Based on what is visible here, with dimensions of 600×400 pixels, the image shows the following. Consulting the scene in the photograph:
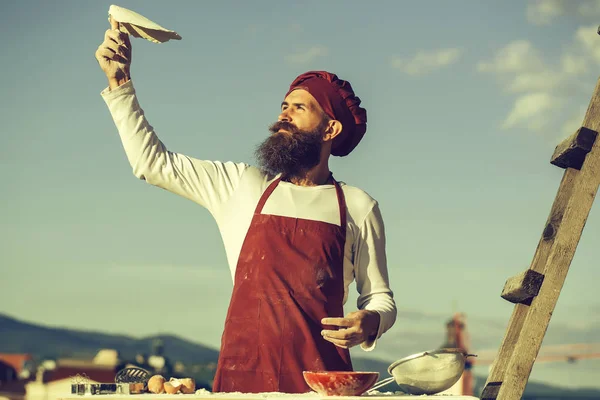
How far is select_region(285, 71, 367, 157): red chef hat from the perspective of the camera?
406 centimetres

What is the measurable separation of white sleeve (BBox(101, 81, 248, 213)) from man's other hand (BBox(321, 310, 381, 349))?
0.92 metres

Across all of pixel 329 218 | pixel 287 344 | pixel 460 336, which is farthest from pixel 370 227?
pixel 460 336

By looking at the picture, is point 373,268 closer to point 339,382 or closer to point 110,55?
point 339,382

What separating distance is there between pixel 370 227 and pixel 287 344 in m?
0.70

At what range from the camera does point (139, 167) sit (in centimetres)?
373

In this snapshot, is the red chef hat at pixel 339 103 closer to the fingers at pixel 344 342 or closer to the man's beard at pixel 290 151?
the man's beard at pixel 290 151

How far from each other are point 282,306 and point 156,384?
722mm

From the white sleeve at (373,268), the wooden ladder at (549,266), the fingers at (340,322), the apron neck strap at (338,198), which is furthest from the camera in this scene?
the apron neck strap at (338,198)

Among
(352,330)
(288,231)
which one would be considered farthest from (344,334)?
(288,231)

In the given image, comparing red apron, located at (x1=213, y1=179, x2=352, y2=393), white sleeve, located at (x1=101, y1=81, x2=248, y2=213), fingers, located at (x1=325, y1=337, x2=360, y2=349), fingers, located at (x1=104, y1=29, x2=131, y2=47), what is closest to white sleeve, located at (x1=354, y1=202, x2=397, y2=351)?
red apron, located at (x1=213, y1=179, x2=352, y2=393)

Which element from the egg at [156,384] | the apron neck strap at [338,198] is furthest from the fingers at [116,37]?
the egg at [156,384]

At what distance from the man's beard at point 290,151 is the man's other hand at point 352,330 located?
87 centimetres

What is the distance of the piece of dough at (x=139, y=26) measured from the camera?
362 cm

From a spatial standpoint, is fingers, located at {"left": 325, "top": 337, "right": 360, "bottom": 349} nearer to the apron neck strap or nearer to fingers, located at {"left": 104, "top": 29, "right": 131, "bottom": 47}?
the apron neck strap
